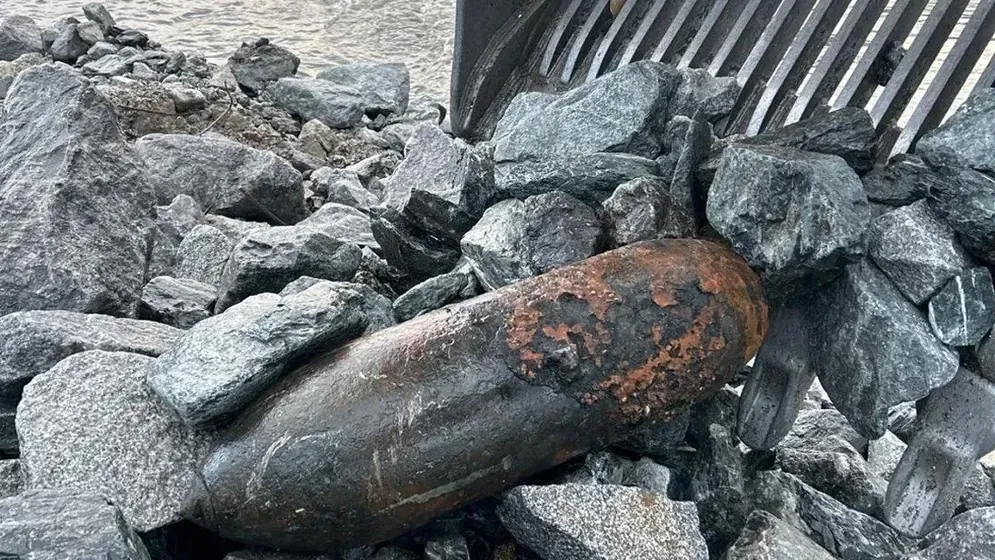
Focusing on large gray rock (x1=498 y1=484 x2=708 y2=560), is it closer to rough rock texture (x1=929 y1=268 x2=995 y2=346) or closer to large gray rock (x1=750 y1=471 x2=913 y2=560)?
large gray rock (x1=750 y1=471 x2=913 y2=560)

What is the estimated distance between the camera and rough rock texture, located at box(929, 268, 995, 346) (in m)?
1.92

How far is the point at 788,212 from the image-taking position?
196 centimetres

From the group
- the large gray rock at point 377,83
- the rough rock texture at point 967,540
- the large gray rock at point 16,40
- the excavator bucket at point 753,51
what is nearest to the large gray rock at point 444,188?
the excavator bucket at point 753,51

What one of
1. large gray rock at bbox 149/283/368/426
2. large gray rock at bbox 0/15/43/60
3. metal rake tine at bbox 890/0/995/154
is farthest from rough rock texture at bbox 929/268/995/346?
large gray rock at bbox 0/15/43/60

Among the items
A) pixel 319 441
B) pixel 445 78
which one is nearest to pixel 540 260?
pixel 319 441

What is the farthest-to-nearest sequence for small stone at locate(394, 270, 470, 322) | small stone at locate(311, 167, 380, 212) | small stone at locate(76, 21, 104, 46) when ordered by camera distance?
small stone at locate(76, 21, 104, 46)
small stone at locate(311, 167, 380, 212)
small stone at locate(394, 270, 470, 322)

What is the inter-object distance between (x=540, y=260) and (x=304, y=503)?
77 cm

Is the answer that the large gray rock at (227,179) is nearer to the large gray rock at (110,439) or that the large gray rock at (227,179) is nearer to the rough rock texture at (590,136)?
the rough rock texture at (590,136)

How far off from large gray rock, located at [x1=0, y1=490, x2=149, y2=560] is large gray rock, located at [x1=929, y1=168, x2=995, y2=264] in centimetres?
173

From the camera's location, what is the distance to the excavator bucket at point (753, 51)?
2.65 meters

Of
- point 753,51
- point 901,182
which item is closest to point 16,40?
point 753,51

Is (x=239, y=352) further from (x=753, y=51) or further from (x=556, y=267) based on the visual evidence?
(x=753, y=51)

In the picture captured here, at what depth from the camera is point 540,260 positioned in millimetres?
2104

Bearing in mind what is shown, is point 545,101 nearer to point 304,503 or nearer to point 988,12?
point 988,12
